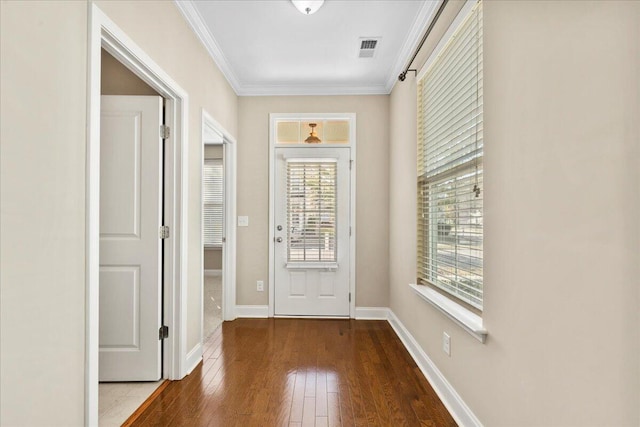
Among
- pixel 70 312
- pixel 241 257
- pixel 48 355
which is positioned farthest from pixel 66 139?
pixel 241 257

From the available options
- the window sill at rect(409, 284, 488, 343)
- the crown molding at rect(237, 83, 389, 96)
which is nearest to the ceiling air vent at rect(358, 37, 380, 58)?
the crown molding at rect(237, 83, 389, 96)

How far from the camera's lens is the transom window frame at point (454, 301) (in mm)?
1729

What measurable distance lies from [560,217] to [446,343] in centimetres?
126

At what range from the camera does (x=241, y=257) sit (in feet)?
13.1

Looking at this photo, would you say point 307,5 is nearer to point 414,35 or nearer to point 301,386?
point 414,35

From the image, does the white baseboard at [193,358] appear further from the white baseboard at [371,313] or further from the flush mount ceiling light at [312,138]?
the flush mount ceiling light at [312,138]

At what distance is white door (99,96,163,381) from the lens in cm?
234

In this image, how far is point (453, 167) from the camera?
85.0 inches

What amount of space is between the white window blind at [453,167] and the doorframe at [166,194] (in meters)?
1.78

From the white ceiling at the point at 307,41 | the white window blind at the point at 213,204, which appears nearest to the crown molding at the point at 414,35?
the white ceiling at the point at 307,41

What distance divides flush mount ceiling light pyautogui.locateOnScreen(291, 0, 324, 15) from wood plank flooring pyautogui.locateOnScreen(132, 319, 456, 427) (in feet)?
8.51

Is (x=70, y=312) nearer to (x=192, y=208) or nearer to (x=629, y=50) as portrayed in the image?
(x=192, y=208)

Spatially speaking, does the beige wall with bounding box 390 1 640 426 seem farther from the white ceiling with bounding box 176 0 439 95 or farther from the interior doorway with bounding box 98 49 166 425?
the interior doorway with bounding box 98 49 166 425

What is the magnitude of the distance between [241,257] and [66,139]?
2.78m
